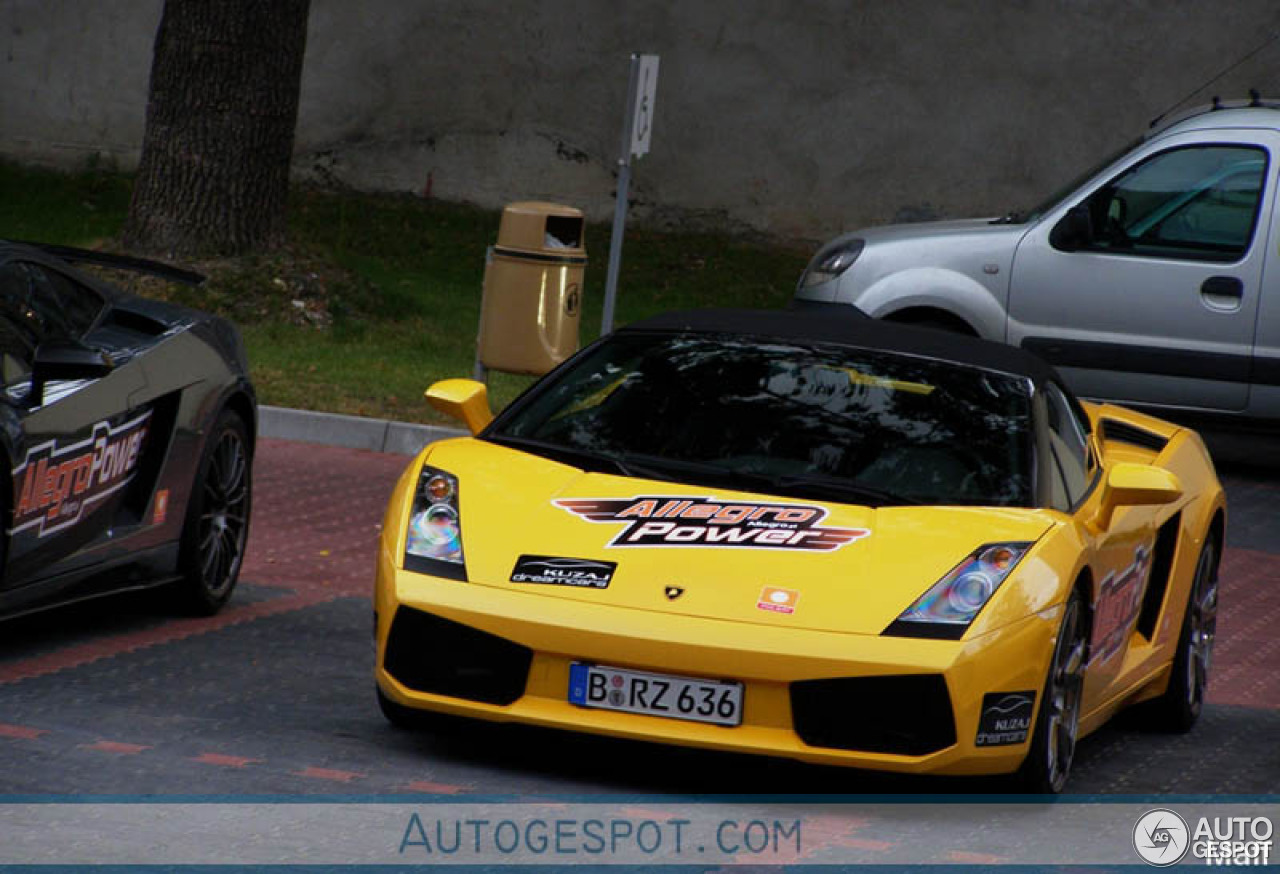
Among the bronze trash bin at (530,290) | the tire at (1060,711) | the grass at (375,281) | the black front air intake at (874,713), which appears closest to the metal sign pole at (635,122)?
the bronze trash bin at (530,290)

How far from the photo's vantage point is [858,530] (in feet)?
19.4

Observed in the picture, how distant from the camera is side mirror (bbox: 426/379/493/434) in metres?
6.89

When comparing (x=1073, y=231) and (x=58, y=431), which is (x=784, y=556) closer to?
(x=58, y=431)

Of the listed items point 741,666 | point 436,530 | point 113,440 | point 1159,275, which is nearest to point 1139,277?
point 1159,275

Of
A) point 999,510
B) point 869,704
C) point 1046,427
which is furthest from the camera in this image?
point 1046,427

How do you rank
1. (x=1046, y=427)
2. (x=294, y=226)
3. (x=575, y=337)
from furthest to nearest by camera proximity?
(x=294, y=226) < (x=575, y=337) < (x=1046, y=427)

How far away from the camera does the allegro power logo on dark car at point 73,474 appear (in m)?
6.66

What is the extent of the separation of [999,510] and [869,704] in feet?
2.77

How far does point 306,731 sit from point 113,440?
1.49 m

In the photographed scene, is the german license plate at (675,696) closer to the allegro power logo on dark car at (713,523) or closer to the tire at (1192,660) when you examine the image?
the allegro power logo on dark car at (713,523)

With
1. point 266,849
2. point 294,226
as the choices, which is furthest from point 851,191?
point 266,849

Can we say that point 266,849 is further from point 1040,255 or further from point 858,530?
point 1040,255

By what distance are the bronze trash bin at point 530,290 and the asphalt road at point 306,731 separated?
3.78 metres

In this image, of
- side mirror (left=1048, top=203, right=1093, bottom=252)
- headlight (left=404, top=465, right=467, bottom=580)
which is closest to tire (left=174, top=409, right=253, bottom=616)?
headlight (left=404, top=465, right=467, bottom=580)
